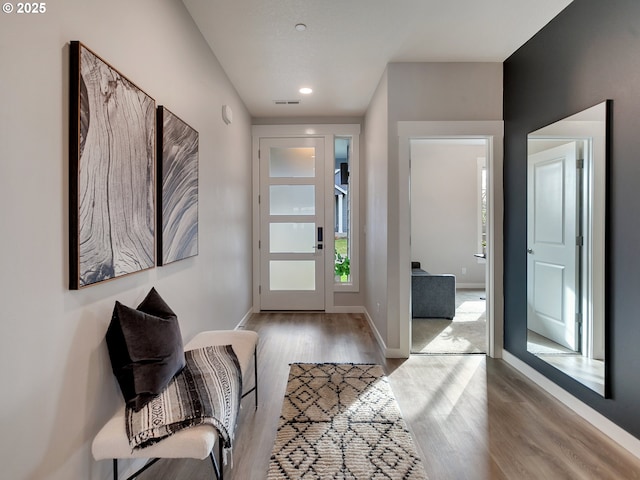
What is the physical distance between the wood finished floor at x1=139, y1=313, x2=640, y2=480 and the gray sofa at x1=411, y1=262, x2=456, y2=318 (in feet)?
4.17

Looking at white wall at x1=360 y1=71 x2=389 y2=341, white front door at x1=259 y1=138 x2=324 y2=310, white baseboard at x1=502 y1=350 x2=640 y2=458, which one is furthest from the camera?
white front door at x1=259 y1=138 x2=324 y2=310

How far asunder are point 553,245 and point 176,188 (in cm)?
262

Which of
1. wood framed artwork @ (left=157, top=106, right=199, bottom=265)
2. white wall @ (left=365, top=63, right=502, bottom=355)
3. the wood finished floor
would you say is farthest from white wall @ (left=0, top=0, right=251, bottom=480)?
white wall @ (left=365, top=63, right=502, bottom=355)

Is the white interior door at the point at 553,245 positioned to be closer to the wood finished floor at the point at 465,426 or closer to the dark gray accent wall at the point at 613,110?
the dark gray accent wall at the point at 613,110

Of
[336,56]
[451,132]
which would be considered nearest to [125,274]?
[336,56]

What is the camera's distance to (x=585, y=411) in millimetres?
2162

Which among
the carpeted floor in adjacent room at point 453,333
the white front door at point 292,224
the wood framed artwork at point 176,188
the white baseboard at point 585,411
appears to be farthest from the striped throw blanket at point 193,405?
the white front door at point 292,224

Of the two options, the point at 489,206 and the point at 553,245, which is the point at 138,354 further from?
the point at 489,206

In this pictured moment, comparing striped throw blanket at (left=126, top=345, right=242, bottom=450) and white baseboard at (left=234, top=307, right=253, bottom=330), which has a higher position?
striped throw blanket at (left=126, top=345, right=242, bottom=450)

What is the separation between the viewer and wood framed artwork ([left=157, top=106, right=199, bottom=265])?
1.90 meters

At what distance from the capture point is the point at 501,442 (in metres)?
1.92

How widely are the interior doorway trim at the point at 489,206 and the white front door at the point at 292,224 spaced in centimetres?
175

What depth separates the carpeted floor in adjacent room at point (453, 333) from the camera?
3.41 m

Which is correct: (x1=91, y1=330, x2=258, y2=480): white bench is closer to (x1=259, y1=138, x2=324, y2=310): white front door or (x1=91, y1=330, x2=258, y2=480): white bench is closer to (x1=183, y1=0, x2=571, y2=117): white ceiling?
(x1=183, y1=0, x2=571, y2=117): white ceiling
